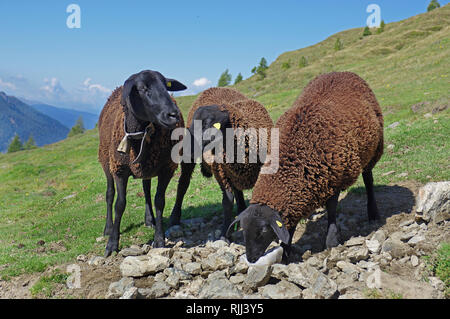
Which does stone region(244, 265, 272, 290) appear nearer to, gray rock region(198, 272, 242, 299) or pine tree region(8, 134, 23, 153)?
gray rock region(198, 272, 242, 299)

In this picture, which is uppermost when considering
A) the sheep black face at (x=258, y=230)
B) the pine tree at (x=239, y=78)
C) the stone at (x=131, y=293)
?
the pine tree at (x=239, y=78)

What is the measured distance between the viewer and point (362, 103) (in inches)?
286

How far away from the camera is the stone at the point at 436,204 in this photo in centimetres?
634

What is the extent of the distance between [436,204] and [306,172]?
246 centimetres

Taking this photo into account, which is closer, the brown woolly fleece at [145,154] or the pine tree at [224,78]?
the brown woolly fleece at [145,154]

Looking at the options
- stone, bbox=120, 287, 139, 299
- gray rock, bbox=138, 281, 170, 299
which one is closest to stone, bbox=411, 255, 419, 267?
gray rock, bbox=138, 281, 170, 299

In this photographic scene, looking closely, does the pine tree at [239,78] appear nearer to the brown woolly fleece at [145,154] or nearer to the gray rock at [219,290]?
the brown woolly fleece at [145,154]

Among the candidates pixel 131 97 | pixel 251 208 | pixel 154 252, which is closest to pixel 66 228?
pixel 154 252

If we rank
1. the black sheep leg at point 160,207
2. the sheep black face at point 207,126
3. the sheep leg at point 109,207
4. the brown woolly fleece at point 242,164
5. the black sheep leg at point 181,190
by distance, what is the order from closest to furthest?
the sheep black face at point 207,126
the brown woolly fleece at point 242,164
the black sheep leg at point 160,207
the sheep leg at point 109,207
the black sheep leg at point 181,190

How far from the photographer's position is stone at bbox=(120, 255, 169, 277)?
580 centimetres

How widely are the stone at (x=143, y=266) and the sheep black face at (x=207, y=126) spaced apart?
2.20 m

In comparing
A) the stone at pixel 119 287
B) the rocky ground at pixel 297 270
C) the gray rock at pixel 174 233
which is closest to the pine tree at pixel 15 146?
the gray rock at pixel 174 233

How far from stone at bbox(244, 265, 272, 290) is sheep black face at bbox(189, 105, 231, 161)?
2600 millimetres
